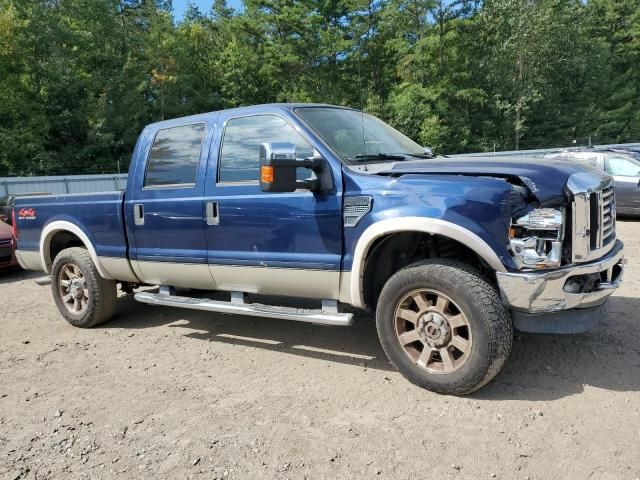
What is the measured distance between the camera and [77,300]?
18.6 ft

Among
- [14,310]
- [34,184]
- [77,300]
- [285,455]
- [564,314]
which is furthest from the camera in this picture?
[34,184]

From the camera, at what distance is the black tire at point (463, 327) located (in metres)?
3.26

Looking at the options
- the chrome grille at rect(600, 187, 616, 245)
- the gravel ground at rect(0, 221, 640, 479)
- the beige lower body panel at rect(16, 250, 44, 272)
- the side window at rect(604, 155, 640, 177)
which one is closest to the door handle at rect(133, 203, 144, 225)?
the gravel ground at rect(0, 221, 640, 479)

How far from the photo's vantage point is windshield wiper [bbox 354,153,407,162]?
4039mm

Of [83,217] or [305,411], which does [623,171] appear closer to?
[305,411]

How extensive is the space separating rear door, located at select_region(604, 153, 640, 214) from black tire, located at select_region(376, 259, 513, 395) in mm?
9809

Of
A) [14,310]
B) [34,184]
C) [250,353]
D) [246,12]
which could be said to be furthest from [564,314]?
[246,12]

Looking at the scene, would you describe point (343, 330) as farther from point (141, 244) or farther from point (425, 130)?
point (425, 130)

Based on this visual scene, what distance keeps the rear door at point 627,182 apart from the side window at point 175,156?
10.1 meters

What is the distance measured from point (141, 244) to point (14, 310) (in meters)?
2.90

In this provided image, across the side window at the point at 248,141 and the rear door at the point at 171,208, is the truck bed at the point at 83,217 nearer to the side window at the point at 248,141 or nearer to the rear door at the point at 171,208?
the rear door at the point at 171,208

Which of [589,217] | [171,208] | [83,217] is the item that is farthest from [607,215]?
[83,217]

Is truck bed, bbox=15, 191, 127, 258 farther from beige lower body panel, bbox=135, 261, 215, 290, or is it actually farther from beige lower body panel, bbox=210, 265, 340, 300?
beige lower body panel, bbox=210, 265, 340, 300

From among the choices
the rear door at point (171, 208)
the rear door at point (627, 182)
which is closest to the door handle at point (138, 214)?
the rear door at point (171, 208)
